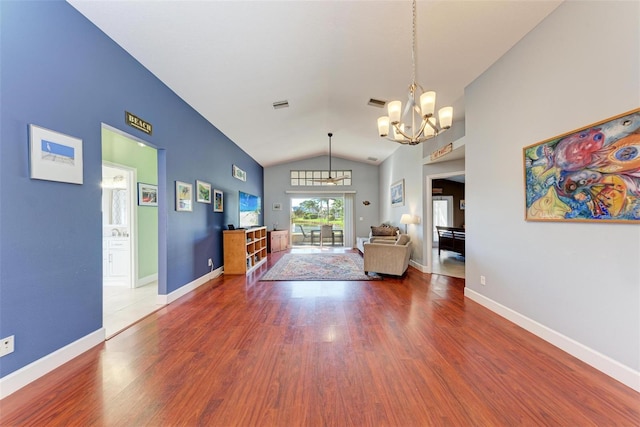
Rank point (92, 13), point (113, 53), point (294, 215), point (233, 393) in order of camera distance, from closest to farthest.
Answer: point (233, 393) < point (92, 13) < point (113, 53) < point (294, 215)

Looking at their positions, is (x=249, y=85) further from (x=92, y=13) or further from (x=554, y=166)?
(x=554, y=166)

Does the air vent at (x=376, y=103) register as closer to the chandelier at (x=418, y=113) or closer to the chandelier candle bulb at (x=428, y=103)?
the chandelier at (x=418, y=113)

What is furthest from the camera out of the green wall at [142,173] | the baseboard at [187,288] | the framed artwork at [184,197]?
Result: the green wall at [142,173]

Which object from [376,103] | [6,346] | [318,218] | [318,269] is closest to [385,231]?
[318,269]

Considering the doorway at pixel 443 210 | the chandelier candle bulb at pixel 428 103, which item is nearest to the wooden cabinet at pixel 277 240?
the doorway at pixel 443 210

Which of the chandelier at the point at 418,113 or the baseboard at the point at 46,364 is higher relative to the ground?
the chandelier at the point at 418,113

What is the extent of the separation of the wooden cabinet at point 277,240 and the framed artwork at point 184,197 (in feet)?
14.0

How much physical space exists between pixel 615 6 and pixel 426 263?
4.26 m

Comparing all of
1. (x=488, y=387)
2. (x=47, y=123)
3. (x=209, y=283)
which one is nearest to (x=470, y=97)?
(x=488, y=387)

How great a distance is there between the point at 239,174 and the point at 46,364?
5.00m

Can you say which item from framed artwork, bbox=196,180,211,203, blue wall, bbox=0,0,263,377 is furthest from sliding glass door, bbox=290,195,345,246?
blue wall, bbox=0,0,263,377

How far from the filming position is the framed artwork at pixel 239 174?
601 cm

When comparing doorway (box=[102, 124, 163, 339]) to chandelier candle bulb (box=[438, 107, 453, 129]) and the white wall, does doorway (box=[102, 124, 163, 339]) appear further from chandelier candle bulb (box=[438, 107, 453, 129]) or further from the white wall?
the white wall

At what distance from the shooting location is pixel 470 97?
3449 millimetres
